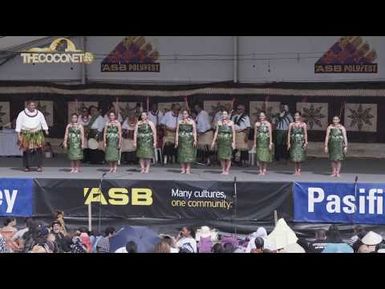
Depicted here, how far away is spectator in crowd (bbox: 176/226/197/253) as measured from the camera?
14195mm

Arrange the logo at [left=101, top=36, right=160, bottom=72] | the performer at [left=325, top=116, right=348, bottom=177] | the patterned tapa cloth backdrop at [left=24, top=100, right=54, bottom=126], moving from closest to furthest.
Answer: the performer at [left=325, top=116, right=348, bottom=177], the logo at [left=101, top=36, right=160, bottom=72], the patterned tapa cloth backdrop at [left=24, top=100, right=54, bottom=126]

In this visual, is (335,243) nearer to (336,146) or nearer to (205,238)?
(336,146)

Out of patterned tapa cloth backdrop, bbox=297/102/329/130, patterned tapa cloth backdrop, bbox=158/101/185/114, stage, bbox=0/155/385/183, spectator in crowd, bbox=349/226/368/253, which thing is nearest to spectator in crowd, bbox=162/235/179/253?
stage, bbox=0/155/385/183

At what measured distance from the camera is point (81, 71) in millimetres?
19797

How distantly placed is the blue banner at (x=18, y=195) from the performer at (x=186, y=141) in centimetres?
299

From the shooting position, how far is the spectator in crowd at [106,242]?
47.3 feet

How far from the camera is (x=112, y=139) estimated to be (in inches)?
625

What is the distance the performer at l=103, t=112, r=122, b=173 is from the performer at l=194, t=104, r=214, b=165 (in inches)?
90.1

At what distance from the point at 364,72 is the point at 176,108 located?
14.9 ft

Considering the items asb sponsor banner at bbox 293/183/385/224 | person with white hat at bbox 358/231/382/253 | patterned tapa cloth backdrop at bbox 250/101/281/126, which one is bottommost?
person with white hat at bbox 358/231/382/253

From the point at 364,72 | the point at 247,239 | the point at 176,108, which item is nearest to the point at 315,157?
the point at 364,72

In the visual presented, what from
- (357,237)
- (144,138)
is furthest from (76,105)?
(357,237)

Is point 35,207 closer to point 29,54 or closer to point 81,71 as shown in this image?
point 29,54

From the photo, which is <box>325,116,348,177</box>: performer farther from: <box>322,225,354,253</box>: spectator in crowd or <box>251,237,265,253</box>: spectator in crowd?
<box>251,237,265,253</box>: spectator in crowd
